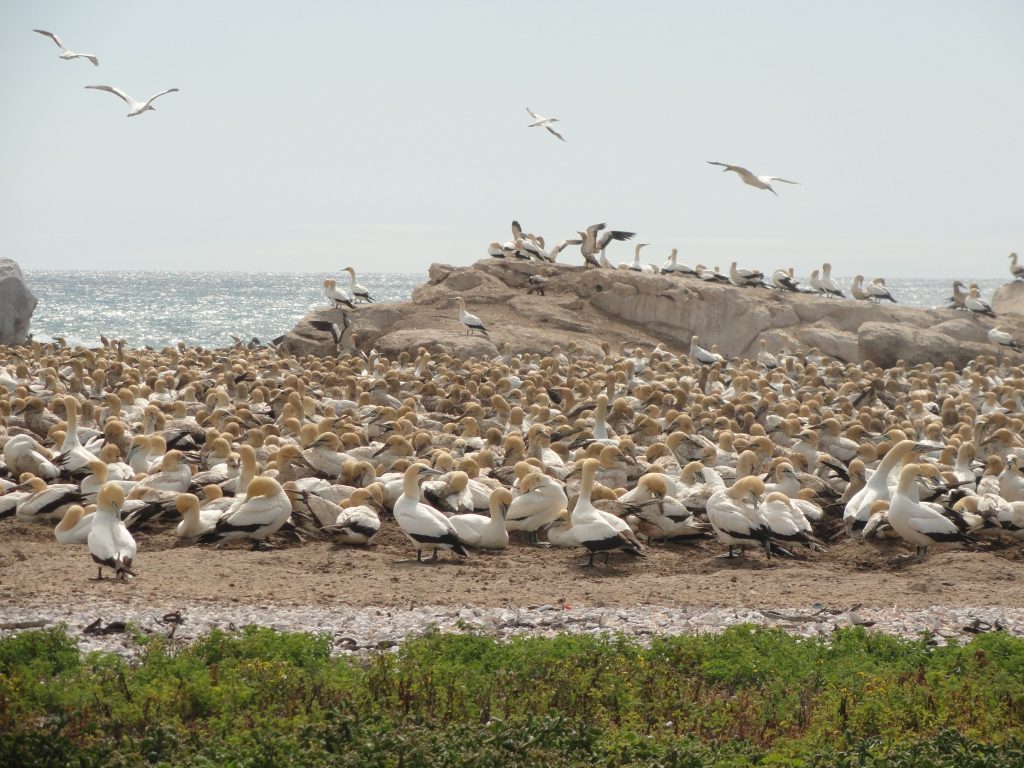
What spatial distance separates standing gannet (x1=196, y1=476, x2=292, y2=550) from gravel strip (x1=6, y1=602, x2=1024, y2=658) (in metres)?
2.33

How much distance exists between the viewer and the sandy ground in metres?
10.3

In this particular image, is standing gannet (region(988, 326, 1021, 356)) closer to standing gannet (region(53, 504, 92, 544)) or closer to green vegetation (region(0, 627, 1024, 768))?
green vegetation (region(0, 627, 1024, 768))

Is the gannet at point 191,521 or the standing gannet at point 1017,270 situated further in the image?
the standing gannet at point 1017,270

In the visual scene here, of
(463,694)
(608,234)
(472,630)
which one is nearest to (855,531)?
(472,630)

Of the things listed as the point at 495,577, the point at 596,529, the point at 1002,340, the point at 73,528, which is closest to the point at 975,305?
the point at 1002,340

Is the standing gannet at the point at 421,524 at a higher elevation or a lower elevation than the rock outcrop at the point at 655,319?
lower

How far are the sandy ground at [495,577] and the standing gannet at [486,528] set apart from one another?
0.16 m

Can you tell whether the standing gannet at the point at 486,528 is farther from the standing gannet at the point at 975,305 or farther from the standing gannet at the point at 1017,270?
the standing gannet at the point at 1017,270

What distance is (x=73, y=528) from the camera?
12.1m

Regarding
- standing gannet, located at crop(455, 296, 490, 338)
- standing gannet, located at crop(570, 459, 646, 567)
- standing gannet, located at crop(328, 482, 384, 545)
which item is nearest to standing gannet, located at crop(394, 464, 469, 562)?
standing gannet, located at crop(328, 482, 384, 545)

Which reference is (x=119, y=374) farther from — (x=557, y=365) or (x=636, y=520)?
(x=636, y=520)

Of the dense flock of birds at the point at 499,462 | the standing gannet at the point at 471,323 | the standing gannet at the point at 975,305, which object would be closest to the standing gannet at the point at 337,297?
the standing gannet at the point at 471,323

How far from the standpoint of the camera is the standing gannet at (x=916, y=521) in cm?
1209

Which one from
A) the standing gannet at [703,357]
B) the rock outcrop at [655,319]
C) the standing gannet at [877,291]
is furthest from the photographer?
the standing gannet at [877,291]
